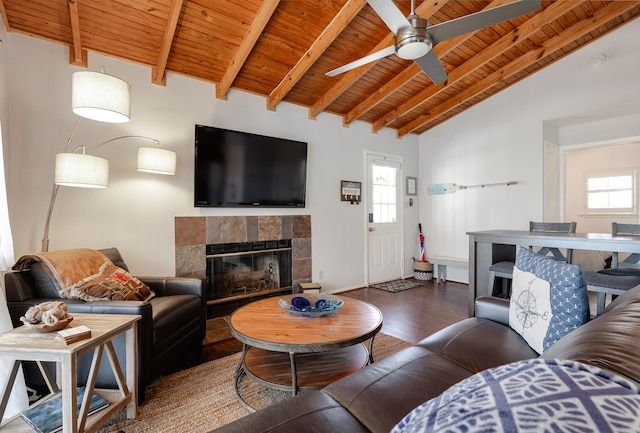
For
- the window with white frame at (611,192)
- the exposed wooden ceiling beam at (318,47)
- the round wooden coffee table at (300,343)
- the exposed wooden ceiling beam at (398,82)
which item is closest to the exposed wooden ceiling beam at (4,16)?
the exposed wooden ceiling beam at (318,47)

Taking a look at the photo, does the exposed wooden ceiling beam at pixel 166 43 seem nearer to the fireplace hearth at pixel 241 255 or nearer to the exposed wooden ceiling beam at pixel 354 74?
the fireplace hearth at pixel 241 255

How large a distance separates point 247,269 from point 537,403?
3604 mm

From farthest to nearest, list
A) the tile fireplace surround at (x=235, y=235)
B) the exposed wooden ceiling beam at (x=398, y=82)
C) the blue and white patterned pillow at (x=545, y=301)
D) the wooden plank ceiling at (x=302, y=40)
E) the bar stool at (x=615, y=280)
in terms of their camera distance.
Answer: the tile fireplace surround at (x=235, y=235)
the exposed wooden ceiling beam at (x=398, y=82)
the wooden plank ceiling at (x=302, y=40)
the bar stool at (x=615, y=280)
the blue and white patterned pillow at (x=545, y=301)

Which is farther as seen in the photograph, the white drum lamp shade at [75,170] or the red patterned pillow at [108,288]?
the white drum lamp shade at [75,170]

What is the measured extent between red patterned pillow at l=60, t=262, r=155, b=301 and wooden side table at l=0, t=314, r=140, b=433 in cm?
27

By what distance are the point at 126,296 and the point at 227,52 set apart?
8.31 ft

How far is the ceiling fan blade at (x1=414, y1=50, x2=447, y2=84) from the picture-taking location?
91.6 inches

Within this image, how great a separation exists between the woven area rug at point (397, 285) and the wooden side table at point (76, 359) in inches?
Answer: 143

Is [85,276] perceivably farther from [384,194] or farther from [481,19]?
[384,194]

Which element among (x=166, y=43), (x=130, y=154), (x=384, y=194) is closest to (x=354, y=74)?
(x=166, y=43)

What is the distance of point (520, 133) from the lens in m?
4.50

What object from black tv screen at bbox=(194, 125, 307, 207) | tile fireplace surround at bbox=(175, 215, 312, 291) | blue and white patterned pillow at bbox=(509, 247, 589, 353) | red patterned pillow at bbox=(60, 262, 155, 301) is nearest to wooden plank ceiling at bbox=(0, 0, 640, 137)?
black tv screen at bbox=(194, 125, 307, 207)

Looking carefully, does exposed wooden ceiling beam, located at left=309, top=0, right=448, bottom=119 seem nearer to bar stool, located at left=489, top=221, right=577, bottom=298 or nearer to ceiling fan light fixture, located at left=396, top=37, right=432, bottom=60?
ceiling fan light fixture, located at left=396, top=37, right=432, bottom=60

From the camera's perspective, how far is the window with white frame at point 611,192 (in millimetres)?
5719
